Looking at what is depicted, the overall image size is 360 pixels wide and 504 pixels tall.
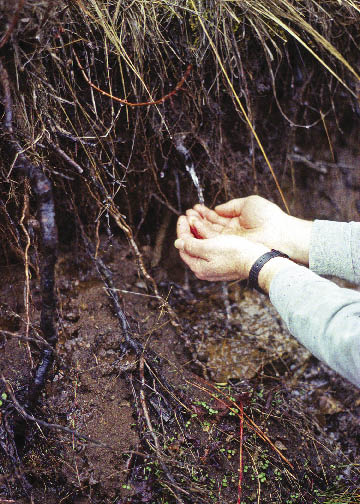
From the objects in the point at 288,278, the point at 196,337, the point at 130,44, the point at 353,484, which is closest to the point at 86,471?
the point at 196,337

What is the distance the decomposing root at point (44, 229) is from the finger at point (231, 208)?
4.11 ft

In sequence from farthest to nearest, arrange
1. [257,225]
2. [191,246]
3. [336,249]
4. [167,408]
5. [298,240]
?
[257,225], [298,240], [191,246], [336,249], [167,408]

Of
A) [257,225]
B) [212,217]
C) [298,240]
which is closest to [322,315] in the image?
[298,240]

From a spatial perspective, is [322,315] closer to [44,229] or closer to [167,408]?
[167,408]

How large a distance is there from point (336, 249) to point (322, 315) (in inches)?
26.5

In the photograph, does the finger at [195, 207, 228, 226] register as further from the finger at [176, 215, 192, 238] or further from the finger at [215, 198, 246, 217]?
the finger at [176, 215, 192, 238]

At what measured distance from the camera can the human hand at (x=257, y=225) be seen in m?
2.18

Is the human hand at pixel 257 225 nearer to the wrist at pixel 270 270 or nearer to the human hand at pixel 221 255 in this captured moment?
the human hand at pixel 221 255

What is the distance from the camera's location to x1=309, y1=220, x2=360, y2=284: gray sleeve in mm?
1881

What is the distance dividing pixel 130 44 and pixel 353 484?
250 cm

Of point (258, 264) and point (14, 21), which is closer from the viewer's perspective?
point (14, 21)

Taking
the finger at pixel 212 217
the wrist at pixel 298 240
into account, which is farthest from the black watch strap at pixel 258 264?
the finger at pixel 212 217

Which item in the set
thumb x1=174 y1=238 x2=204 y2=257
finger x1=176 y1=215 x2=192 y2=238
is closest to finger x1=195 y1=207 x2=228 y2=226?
finger x1=176 y1=215 x2=192 y2=238

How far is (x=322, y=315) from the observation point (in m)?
1.38
